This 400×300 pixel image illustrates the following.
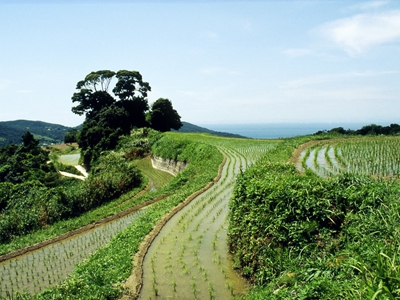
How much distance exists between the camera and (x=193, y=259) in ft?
26.6

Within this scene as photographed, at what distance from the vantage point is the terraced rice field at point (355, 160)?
12.7 m

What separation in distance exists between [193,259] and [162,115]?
38391 millimetres

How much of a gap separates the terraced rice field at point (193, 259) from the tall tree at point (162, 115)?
108 feet

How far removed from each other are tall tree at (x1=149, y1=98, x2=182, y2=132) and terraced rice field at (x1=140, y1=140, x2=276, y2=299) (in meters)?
33.0

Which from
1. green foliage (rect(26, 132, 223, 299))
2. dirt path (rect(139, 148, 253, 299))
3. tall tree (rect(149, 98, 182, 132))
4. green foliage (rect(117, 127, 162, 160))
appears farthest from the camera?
tall tree (rect(149, 98, 182, 132))

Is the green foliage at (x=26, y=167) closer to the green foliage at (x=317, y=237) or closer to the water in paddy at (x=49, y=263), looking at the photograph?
the water in paddy at (x=49, y=263)

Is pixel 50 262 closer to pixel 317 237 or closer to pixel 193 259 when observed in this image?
pixel 193 259

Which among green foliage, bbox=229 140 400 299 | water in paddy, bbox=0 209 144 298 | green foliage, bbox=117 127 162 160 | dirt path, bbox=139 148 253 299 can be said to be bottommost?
water in paddy, bbox=0 209 144 298

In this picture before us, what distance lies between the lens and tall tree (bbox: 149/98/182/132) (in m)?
45.0

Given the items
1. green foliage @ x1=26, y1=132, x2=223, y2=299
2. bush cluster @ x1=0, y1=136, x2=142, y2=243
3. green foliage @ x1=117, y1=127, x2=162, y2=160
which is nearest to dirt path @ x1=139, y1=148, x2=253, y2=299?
green foliage @ x1=26, y1=132, x2=223, y2=299

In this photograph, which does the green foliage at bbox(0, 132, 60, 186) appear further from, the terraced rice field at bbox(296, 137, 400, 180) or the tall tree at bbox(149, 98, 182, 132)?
the terraced rice field at bbox(296, 137, 400, 180)

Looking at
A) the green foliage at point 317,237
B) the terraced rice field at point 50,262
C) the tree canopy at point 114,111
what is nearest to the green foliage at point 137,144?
the tree canopy at point 114,111

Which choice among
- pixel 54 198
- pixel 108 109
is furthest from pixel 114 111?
pixel 54 198

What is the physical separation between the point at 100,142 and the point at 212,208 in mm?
28442
